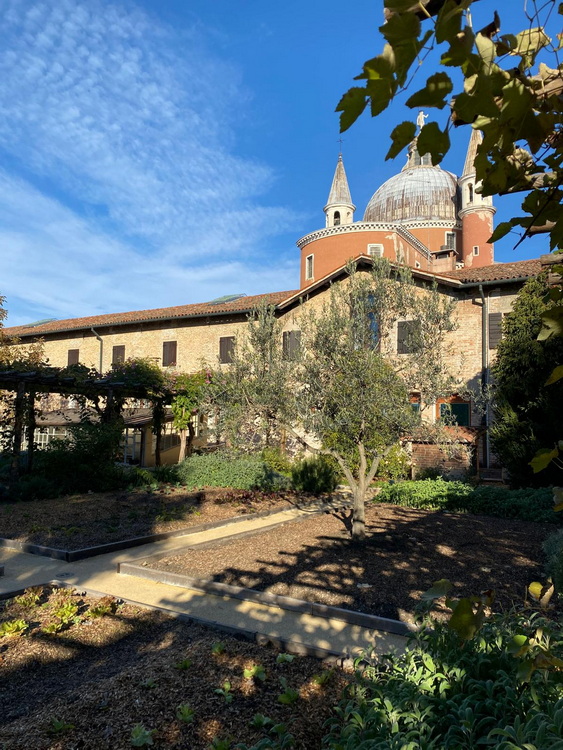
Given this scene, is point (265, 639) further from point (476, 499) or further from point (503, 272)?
point (503, 272)

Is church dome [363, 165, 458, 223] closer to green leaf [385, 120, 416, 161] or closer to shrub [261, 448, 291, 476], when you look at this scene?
shrub [261, 448, 291, 476]

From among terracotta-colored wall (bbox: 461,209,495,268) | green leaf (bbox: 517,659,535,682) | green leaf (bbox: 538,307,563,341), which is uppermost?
terracotta-colored wall (bbox: 461,209,495,268)

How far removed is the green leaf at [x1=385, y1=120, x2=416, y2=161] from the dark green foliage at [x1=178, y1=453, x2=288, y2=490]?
13.9 m

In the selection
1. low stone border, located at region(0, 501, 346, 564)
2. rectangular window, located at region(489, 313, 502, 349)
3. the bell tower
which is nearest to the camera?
low stone border, located at region(0, 501, 346, 564)

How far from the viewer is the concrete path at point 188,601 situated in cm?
495

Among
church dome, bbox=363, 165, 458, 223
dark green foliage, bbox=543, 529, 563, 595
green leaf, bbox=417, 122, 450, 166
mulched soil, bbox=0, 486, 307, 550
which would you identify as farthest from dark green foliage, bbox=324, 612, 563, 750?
church dome, bbox=363, 165, 458, 223

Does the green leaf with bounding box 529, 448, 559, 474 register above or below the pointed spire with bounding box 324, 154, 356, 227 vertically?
below

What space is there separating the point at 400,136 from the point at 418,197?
47423mm

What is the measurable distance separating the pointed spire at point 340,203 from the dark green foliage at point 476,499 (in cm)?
2789

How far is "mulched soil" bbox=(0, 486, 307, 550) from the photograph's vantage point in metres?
9.39

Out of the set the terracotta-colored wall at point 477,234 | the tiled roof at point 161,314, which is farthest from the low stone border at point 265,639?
the terracotta-colored wall at point 477,234

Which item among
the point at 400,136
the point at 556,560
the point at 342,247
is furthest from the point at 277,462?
the point at 400,136

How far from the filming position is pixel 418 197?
4459 cm

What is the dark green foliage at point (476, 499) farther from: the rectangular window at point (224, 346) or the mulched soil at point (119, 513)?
the rectangular window at point (224, 346)
